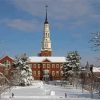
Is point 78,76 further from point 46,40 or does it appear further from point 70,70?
point 46,40

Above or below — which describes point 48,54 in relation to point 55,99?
above

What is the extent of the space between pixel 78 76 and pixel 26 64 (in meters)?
12.4

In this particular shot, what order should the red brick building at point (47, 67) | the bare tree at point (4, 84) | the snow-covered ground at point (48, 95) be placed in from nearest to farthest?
the snow-covered ground at point (48, 95), the bare tree at point (4, 84), the red brick building at point (47, 67)

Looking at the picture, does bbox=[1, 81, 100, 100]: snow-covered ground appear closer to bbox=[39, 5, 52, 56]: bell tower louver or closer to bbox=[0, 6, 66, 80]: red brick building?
bbox=[0, 6, 66, 80]: red brick building

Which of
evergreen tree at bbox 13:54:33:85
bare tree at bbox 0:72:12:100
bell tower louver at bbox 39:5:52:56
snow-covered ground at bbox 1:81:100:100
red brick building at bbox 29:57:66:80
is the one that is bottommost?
snow-covered ground at bbox 1:81:100:100

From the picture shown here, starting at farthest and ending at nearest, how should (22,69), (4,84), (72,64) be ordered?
1. (72,64)
2. (22,69)
3. (4,84)

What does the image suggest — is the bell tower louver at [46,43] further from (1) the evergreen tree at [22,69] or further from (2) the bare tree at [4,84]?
(2) the bare tree at [4,84]

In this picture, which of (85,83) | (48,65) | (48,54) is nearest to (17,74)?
(85,83)

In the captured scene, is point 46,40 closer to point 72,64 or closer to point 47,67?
point 47,67

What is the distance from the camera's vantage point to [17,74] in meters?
81.8

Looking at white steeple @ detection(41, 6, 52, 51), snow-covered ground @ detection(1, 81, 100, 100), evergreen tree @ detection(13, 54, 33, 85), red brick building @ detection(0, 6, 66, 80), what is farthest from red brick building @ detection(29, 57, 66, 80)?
snow-covered ground @ detection(1, 81, 100, 100)

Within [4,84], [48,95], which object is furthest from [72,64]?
[48,95]

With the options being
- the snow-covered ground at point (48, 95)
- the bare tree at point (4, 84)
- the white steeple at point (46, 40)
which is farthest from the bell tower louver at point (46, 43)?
the bare tree at point (4, 84)

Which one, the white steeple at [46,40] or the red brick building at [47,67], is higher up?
the white steeple at [46,40]
